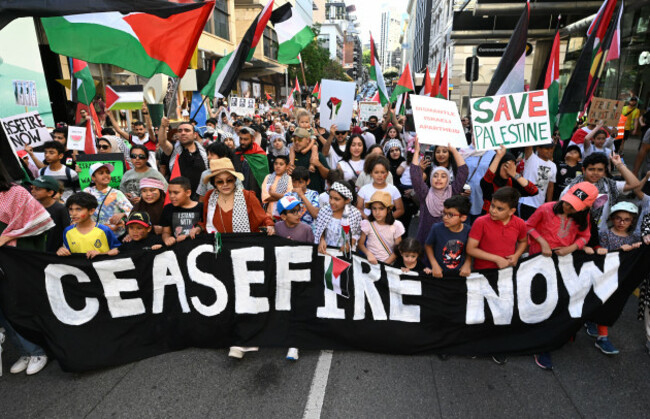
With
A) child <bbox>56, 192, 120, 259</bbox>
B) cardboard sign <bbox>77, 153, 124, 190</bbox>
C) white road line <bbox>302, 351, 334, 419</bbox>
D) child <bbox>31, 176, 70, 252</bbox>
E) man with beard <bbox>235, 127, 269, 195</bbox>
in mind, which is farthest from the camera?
man with beard <bbox>235, 127, 269, 195</bbox>

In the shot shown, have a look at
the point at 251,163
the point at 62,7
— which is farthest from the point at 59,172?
the point at 62,7

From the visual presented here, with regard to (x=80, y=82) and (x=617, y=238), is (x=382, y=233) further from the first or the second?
(x=80, y=82)

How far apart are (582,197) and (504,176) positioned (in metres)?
0.95

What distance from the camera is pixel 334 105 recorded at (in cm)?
714

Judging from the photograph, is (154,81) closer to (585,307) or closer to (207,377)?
(207,377)

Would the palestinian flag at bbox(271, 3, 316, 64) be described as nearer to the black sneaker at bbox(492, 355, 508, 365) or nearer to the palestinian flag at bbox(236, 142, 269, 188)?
the palestinian flag at bbox(236, 142, 269, 188)

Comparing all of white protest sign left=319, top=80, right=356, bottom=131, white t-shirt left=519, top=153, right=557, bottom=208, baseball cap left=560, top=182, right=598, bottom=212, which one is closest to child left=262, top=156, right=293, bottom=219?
white protest sign left=319, top=80, right=356, bottom=131

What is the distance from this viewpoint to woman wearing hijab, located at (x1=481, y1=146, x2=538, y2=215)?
13.7 ft

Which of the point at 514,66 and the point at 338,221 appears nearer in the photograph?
the point at 338,221

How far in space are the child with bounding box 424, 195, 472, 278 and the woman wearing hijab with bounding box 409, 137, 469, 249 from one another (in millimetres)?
651

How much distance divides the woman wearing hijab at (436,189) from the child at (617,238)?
1.39 metres

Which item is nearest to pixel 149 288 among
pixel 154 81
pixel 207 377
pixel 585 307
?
pixel 207 377

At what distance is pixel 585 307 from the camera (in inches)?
134

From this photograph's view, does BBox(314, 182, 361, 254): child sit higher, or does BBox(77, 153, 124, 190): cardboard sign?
BBox(77, 153, 124, 190): cardboard sign
